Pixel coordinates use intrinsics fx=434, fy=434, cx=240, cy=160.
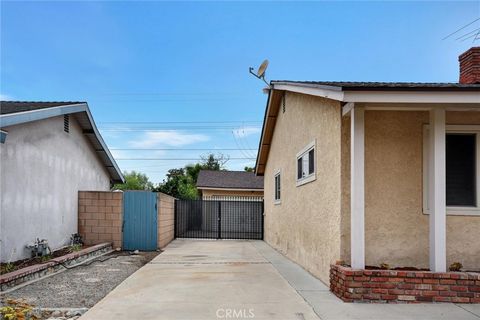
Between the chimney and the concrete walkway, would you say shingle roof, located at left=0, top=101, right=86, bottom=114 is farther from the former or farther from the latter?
the chimney

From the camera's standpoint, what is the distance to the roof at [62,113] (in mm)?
8633

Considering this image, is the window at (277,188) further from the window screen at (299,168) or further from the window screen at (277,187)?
the window screen at (299,168)

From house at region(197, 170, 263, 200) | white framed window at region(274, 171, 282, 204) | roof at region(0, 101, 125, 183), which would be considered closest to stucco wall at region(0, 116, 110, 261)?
roof at region(0, 101, 125, 183)

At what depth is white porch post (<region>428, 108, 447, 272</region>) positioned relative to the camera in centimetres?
643

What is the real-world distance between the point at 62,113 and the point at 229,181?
56.1 feet

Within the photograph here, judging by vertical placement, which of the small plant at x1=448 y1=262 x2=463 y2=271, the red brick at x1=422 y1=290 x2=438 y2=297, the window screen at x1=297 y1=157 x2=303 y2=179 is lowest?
the red brick at x1=422 y1=290 x2=438 y2=297

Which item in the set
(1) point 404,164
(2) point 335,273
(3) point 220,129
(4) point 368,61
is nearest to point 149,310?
(2) point 335,273

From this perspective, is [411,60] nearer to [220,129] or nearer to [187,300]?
[187,300]

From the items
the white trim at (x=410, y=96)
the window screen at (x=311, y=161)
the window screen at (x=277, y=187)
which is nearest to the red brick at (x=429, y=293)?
the white trim at (x=410, y=96)

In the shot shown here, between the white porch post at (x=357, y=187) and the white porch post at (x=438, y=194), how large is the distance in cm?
108

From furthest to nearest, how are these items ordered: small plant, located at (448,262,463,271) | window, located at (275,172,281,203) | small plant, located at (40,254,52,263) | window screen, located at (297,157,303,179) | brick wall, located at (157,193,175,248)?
window, located at (275,172,281,203)
brick wall, located at (157,193,175,248)
window screen, located at (297,157,303,179)
small plant, located at (40,254,52,263)
small plant, located at (448,262,463,271)

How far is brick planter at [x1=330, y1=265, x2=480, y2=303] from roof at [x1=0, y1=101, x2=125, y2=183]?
6.78 meters

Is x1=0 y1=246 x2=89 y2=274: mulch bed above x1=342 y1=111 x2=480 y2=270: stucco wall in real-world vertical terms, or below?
below

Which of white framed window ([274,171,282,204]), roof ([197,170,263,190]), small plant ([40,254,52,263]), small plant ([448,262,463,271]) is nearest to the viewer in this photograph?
small plant ([448,262,463,271])
